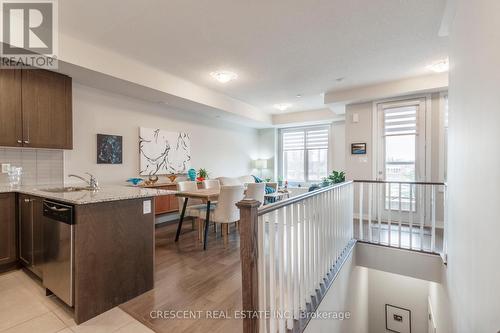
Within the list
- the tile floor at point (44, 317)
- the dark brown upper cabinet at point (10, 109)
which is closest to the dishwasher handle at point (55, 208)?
the tile floor at point (44, 317)

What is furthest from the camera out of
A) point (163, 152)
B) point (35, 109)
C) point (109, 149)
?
point (163, 152)

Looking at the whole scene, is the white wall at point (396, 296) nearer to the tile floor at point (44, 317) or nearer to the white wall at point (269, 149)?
the white wall at point (269, 149)

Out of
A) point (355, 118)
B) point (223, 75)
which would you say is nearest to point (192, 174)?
point (223, 75)

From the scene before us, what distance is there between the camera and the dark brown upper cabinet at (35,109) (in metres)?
2.88

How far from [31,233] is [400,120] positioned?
593 cm

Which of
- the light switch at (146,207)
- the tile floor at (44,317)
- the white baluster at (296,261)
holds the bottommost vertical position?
the tile floor at (44,317)

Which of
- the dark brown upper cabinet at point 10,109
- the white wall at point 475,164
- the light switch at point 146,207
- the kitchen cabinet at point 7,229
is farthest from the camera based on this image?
the dark brown upper cabinet at point 10,109

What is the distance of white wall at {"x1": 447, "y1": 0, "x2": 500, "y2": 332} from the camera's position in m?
1.24

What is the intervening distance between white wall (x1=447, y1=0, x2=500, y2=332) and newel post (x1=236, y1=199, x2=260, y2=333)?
1.21 metres

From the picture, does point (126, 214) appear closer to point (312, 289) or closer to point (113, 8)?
point (312, 289)

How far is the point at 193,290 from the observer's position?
2.36m

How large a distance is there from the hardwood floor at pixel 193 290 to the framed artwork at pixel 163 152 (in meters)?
1.72

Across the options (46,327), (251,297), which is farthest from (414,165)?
(46,327)

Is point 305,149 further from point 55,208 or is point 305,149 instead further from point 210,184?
point 55,208
